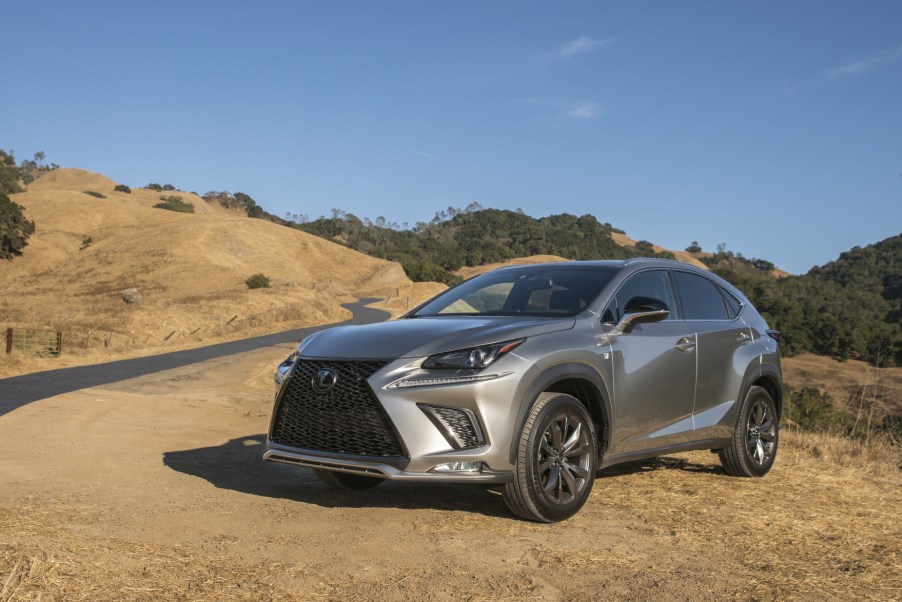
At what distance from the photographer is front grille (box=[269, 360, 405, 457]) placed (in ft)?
17.0

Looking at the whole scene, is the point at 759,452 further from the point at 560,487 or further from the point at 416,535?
the point at 416,535

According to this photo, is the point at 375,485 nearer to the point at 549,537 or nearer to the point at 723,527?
the point at 549,537

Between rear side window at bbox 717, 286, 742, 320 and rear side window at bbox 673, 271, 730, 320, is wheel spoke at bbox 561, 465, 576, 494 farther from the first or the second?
rear side window at bbox 717, 286, 742, 320

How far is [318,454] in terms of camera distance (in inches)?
213

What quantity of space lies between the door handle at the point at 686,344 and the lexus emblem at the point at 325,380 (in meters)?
2.80

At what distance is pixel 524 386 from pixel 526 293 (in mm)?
1523

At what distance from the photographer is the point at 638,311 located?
6066mm

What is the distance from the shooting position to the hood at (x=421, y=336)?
528 centimetres

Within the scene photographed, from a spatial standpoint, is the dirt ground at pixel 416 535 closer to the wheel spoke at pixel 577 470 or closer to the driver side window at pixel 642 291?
the wheel spoke at pixel 577 470

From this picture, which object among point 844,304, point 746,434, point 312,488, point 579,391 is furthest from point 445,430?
point 844,304

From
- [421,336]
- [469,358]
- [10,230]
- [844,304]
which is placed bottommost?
[469,358]

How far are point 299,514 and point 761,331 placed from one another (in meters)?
4.70

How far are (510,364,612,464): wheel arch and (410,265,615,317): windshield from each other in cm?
52

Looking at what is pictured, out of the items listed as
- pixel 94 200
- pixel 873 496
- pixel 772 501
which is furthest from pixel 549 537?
pixel 94 200
